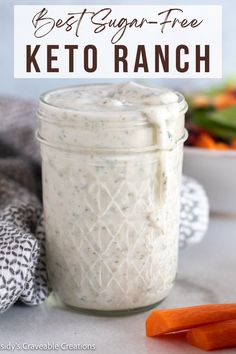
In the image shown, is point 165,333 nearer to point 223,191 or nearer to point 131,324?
point 131,324

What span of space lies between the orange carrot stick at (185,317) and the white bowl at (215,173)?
44cm

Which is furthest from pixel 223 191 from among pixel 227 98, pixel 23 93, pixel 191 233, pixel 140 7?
pixel 23 93

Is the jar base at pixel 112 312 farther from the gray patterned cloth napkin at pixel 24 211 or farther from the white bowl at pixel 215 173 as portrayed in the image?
the white bowl at pixel 215 173

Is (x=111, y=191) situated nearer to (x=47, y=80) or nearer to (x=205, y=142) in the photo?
(x=205, y=142)

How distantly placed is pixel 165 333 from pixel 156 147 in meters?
0.22

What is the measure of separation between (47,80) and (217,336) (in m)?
1.18

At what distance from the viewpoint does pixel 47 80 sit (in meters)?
1.93

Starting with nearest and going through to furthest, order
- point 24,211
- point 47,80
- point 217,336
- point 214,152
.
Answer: point 217,336 < point 24,211 < point 214,152 < point 47,80

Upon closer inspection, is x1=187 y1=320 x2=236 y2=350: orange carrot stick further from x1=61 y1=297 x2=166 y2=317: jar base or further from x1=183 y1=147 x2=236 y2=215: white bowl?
x1=183 y1=147 x2=236 y2=215: white bowl

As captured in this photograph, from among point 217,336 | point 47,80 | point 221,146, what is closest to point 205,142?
point 221,146

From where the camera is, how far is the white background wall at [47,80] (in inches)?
73.7

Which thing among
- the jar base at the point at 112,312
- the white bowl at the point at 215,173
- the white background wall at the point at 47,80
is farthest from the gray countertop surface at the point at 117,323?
the white background wall at the point at 47,80

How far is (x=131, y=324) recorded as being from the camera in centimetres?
95

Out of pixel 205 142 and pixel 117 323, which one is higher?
pixel 205 142
